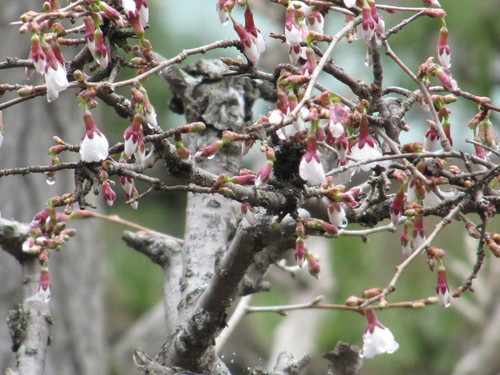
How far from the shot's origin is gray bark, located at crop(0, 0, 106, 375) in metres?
3.26

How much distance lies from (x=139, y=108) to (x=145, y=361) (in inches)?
21.2

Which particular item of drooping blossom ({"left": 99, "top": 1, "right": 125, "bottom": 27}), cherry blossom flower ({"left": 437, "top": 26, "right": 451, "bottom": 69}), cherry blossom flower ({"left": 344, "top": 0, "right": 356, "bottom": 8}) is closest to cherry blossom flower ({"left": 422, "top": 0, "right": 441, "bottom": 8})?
cherry blossom flower ({"left": 437, "top": 26, "right": 451, "bottom": 69})

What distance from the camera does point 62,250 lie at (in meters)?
3.52

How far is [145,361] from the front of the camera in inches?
54.2

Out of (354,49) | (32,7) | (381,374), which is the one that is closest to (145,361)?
(32,7)

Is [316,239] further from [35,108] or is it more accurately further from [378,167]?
[378,167]

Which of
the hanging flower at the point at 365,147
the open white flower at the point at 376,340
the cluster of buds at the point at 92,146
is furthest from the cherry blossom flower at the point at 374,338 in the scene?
the cluster of buds at the point at 92,146

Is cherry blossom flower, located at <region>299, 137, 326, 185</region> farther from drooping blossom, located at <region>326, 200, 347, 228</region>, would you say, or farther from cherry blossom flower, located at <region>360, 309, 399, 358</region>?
cherry blossom flower, located at <region>360, 309, 399, 358</region>

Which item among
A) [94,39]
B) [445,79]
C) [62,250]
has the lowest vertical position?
[94,39]

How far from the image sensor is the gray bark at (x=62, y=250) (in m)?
3.26

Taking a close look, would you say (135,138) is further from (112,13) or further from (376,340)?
(376,340)

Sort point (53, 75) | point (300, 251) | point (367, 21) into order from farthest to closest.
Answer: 1. point (300, 251)
2. point (367, 21)
3. point (53, 75)

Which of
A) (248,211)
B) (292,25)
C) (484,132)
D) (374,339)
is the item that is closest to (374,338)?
(374,339)

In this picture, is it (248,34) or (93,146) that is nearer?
(93,146)
